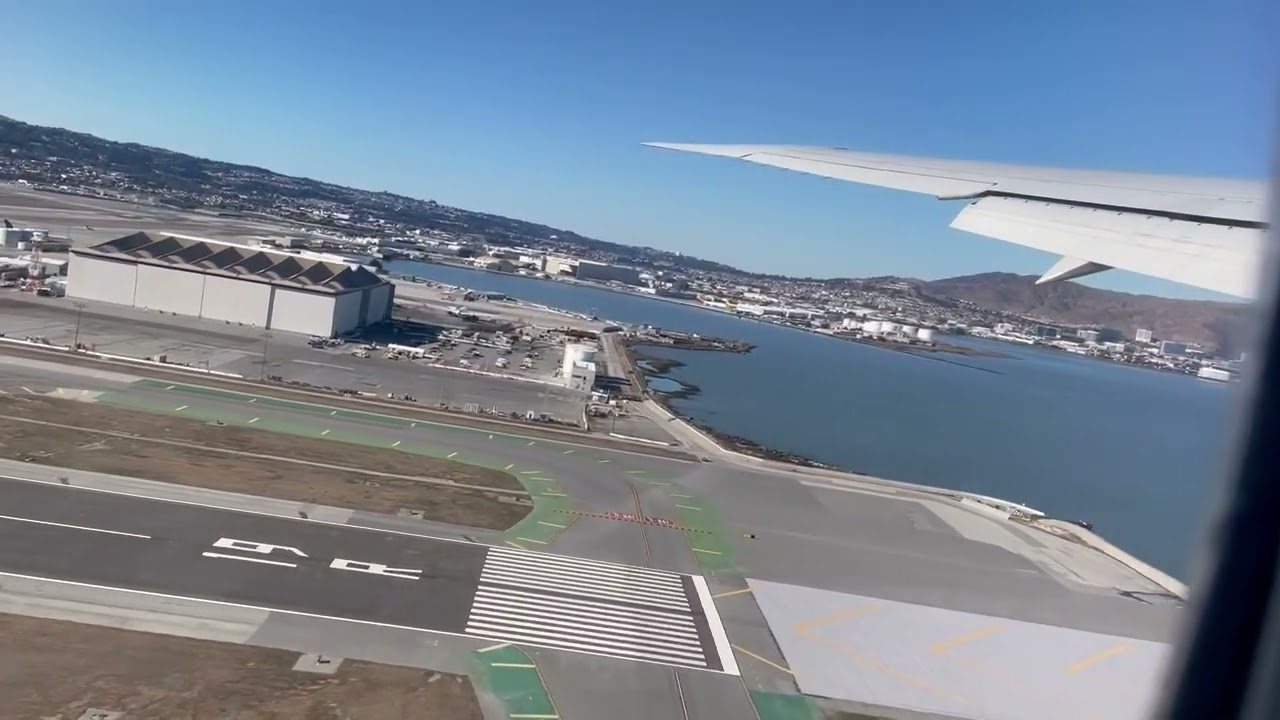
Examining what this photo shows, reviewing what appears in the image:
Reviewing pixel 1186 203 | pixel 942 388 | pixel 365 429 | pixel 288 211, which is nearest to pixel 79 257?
pixel 365 429

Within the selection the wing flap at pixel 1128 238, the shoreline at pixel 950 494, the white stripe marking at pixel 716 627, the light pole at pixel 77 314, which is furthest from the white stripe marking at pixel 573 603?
the light pole at pixel 77 314

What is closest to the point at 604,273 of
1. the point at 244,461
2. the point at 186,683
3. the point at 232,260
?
the point at 232,260

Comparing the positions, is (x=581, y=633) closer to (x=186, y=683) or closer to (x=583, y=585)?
(x=583, y=585)

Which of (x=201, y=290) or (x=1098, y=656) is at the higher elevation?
(x=201, y=290)

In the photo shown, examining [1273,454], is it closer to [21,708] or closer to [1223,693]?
[1223,693]

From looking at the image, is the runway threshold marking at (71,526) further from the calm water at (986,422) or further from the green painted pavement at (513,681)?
the calm water at (986,422)

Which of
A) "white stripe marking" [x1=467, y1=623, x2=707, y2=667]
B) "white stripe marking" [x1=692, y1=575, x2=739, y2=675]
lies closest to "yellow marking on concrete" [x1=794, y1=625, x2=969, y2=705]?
"white stripe marking" [x1=692, y1=575, x2=739, y2=675]
